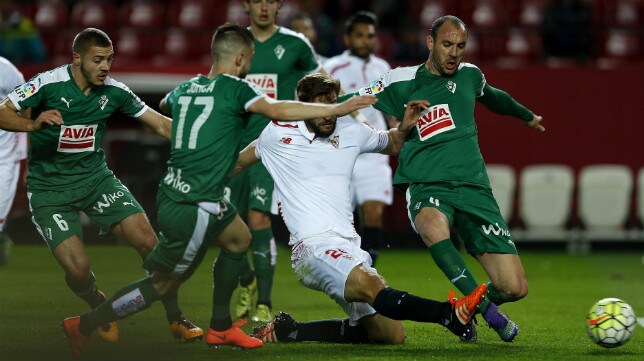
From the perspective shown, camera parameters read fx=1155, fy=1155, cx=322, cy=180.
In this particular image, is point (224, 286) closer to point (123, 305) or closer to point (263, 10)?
point (123, 305)

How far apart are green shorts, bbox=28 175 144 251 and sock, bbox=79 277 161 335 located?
2.36ft

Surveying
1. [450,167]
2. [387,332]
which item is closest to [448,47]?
[450,167]

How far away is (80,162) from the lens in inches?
318

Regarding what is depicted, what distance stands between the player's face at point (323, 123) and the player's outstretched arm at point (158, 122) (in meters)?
0.98

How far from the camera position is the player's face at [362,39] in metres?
11.5

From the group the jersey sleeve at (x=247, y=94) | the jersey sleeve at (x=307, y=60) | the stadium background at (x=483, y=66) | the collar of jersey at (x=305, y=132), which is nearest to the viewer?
the jersey sleeve at (x=247, y=94)

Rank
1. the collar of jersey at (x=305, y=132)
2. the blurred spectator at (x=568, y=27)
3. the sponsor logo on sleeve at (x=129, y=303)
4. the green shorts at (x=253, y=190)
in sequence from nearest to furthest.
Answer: the sponsor logo on sleeve at (x=129, y=303)
the collar of jersey at (x=305, y=132)
the green shorts at (x=253, y=190)
the blurred spectator at (x=568, y=27)

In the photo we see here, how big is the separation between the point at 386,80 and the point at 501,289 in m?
1.69

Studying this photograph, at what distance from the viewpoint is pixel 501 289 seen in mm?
7891

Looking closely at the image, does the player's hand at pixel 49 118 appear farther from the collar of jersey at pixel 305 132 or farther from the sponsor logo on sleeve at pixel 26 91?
the collar of jersey at pixel 305 132

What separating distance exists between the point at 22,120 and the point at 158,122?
912 millimetres

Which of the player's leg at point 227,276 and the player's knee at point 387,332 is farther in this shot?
the player's knee at point 387,332

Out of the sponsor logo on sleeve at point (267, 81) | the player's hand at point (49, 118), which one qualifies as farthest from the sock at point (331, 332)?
the sponsor logo on sleeve at point (267, 81)

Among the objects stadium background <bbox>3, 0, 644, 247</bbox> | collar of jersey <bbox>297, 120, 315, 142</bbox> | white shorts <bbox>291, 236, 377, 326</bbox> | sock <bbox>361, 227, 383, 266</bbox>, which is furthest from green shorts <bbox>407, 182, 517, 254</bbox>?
stadium background <bbox>3, 0, 644, 247</bbox>
